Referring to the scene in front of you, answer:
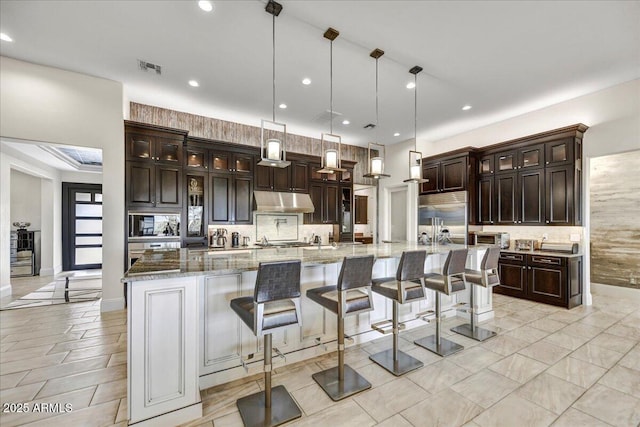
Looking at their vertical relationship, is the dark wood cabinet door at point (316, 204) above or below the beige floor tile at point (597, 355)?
above

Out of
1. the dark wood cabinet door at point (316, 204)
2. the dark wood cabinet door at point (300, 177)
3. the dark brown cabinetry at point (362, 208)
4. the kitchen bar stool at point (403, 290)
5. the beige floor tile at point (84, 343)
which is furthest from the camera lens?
the dark brown cabinetry at point (362, 208)

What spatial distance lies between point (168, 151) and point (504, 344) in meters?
5.68

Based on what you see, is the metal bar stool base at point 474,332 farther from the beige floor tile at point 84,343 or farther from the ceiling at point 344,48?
the beige floor tile at point 84,343

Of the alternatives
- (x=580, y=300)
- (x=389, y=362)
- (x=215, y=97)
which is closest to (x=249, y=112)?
(x=215, y=97)

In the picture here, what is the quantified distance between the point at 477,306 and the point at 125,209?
5.58 meters

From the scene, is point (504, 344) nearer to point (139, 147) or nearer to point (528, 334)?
point (528, 334)

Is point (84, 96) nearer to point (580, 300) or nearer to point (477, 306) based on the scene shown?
point (477, 306)

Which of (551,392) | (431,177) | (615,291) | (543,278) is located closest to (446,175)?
(431,177)

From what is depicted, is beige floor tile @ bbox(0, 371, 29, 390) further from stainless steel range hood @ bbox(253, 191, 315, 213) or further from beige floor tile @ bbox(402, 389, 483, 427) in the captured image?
stainless steel range hood @ bbox(253, 191, 315, 213)

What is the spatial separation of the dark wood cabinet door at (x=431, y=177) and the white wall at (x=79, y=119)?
6321 millimetres

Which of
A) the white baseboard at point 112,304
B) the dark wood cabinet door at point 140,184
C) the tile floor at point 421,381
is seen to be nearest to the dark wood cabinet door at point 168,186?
the dark wood cabinet door at point 140,184

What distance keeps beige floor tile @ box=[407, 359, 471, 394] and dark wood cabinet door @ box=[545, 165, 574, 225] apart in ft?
12.2

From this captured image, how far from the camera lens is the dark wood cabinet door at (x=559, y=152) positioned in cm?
455

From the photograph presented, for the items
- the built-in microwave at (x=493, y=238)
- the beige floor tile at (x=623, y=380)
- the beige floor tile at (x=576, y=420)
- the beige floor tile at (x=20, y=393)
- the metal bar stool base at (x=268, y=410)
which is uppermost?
the built-in microwave at (x=493, y=238)
